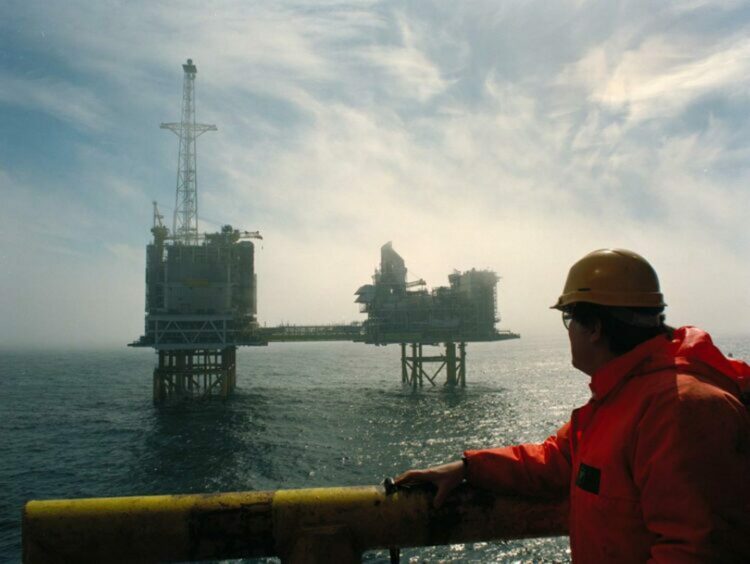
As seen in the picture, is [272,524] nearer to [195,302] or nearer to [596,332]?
[596,332]

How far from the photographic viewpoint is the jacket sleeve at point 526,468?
3129 mm

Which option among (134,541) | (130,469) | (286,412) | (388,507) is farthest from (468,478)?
(286,412)

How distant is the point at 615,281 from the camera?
262 centimetres

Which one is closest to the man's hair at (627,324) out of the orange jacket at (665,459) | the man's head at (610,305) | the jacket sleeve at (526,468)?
the man's head at (610,305)

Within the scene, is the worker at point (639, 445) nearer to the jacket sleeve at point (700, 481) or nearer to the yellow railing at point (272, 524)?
the jacket sleeve at point (700, 481)

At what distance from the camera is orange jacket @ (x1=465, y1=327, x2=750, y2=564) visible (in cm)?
182

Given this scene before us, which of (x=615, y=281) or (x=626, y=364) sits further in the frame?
(x=615, y=281)

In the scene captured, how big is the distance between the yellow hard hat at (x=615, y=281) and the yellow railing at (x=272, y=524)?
4.98ft

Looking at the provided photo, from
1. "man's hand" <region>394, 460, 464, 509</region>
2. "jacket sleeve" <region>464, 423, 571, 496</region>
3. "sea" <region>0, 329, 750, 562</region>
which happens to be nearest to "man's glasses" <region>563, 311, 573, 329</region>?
"jacket sleeve" <region>464, 423, 571, 496</region>

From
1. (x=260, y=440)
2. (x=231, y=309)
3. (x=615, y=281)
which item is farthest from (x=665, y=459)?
(x=231, y=309)

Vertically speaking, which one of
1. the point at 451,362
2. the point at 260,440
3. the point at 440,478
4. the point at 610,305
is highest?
the point at 610,305

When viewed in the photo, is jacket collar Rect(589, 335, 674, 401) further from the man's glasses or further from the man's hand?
the man's hand

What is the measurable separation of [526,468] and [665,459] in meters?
1.38

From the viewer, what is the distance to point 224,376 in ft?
156
